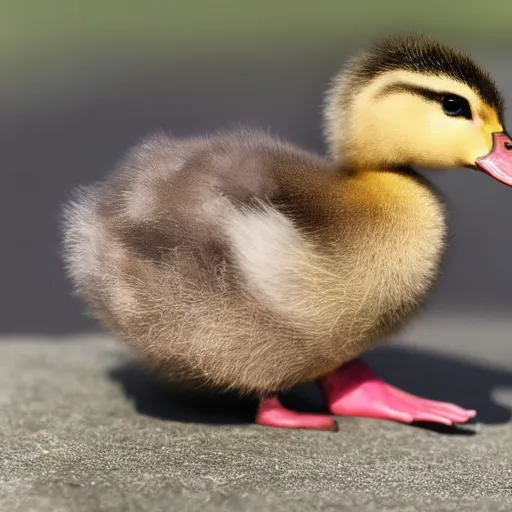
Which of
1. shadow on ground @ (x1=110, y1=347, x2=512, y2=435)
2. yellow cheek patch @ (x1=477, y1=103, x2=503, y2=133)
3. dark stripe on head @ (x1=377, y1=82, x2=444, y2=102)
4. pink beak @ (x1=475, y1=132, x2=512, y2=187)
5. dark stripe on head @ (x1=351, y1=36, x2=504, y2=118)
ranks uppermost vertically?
dark stripe on head @ (x1=351, y1=36, x2=504, y2=118)

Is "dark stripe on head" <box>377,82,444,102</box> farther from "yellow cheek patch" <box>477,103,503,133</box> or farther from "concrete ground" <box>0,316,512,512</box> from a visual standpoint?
"concrete ground" <box>0,316,512,512</box>

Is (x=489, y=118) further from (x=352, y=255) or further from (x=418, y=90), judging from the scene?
(x=352, y=255)

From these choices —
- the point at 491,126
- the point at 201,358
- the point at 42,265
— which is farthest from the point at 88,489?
the point at 42,265

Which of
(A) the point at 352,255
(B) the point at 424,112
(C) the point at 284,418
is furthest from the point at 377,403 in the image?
(B) the point at 424,112

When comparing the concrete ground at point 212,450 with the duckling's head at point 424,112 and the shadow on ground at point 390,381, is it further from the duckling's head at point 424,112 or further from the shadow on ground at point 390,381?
the duckling's head at point 424,112

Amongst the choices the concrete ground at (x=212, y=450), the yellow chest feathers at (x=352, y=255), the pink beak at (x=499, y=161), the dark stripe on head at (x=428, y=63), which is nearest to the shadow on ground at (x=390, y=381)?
the concrete ground at (x=212, y=450)

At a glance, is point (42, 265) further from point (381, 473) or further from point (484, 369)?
point (381, 473)

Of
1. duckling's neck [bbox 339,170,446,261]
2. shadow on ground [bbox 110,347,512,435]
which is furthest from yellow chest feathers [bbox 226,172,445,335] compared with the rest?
shadow on ground [bbox 110,347,512,435]
